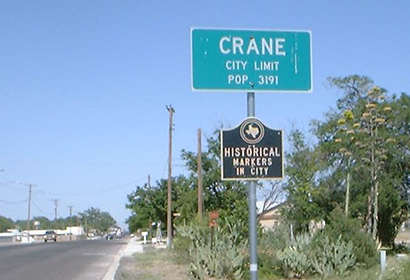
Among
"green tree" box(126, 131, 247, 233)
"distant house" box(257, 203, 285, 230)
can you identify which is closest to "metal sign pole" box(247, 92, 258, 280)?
"distant house" box(257, 203, 285, 230)

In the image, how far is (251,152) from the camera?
686 cm

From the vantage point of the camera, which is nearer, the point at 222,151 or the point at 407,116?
the point at 222,151

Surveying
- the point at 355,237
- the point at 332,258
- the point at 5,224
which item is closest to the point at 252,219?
the point at 332,258

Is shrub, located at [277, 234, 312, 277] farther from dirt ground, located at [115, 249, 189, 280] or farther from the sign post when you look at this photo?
the sign post

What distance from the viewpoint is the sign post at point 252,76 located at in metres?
6.85

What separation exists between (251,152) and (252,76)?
87 cm

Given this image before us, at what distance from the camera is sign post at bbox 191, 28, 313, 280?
685 cm

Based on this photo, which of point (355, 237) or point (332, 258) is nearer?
point (332, 258)

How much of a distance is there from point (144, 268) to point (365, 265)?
7827mm

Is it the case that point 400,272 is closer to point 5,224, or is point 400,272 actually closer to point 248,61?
point 248,61

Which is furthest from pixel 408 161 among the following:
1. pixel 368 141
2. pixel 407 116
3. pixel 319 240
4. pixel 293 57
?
pixel 293 57

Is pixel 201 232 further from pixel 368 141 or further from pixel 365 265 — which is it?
pixel 368 141

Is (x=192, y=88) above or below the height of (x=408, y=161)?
below

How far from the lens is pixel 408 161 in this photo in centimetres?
3725
